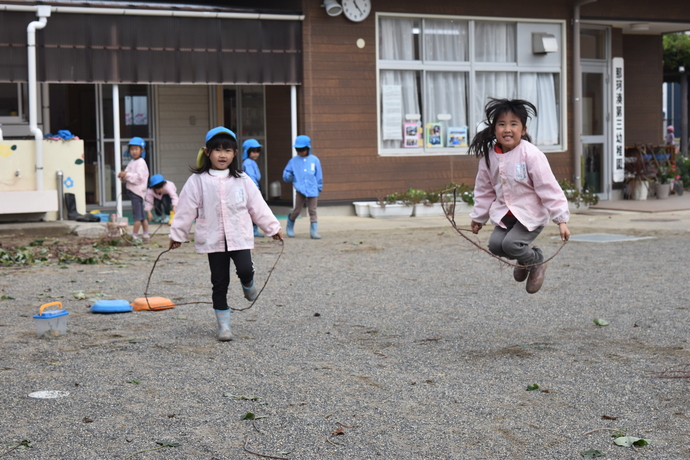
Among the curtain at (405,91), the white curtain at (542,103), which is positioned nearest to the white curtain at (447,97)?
the curtain at (405,91)

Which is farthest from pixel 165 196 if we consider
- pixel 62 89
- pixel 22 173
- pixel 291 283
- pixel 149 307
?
pixel 149 307

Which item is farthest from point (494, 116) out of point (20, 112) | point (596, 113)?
point (596, 113)

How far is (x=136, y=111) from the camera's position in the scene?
18.7m

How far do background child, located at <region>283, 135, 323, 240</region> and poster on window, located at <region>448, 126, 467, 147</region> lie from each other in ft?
16.7

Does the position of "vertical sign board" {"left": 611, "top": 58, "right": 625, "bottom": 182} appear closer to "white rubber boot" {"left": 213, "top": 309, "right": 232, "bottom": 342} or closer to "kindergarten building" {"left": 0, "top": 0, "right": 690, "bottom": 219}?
"kindergarten building" {"left": 0, "top": 0, "right": 690, "bottom": 219}

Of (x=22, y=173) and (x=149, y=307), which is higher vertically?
(x=22, y=173)

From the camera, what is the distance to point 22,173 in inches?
554

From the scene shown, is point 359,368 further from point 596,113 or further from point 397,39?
point 596,113

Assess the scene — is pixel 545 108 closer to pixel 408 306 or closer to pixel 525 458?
pixel 408 306

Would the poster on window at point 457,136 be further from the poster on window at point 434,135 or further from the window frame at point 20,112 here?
the window frame at point 20,112

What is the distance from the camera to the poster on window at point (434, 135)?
17.8m

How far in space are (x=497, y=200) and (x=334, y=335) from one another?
1.52 meters

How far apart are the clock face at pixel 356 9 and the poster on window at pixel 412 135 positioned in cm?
218

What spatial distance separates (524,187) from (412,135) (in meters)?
11.3
